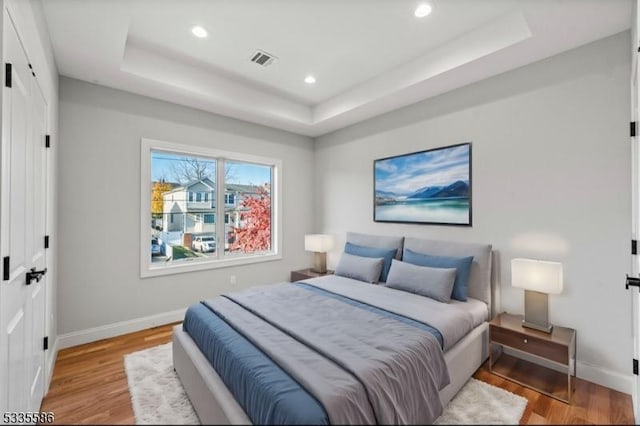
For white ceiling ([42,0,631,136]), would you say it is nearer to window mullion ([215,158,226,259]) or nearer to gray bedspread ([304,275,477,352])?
window mullion ([215,158,226,259])

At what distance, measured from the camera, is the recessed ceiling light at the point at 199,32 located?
2518mm

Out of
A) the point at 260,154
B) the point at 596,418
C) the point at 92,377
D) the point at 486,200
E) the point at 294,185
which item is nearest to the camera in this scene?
the point at 596,418

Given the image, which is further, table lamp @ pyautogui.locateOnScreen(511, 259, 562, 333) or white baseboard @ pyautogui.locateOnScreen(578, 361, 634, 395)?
table lamp @ pyautogui.locateOnScreen(511, 259, 562, 333)

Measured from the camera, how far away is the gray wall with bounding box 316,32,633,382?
223 cm

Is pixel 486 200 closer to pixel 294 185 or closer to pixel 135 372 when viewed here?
pixel 294 185

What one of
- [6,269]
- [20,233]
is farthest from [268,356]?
[20,233]

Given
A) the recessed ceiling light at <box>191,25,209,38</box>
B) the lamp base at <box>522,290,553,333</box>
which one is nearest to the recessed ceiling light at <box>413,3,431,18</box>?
the recessed ceiling light at <box>191,25,209,38</box>

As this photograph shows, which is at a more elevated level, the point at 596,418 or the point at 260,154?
the point at 260,154

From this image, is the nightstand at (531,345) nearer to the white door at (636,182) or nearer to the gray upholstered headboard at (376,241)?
the white door at (636,182)

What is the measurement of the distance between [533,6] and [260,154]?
3369 millimetres

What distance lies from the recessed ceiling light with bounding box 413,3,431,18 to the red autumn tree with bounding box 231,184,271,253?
298 cm

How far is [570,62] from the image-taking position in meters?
2.45

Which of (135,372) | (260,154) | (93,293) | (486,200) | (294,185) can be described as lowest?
(93,293)

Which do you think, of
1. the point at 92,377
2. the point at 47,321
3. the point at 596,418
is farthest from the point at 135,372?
the point at 47,321
